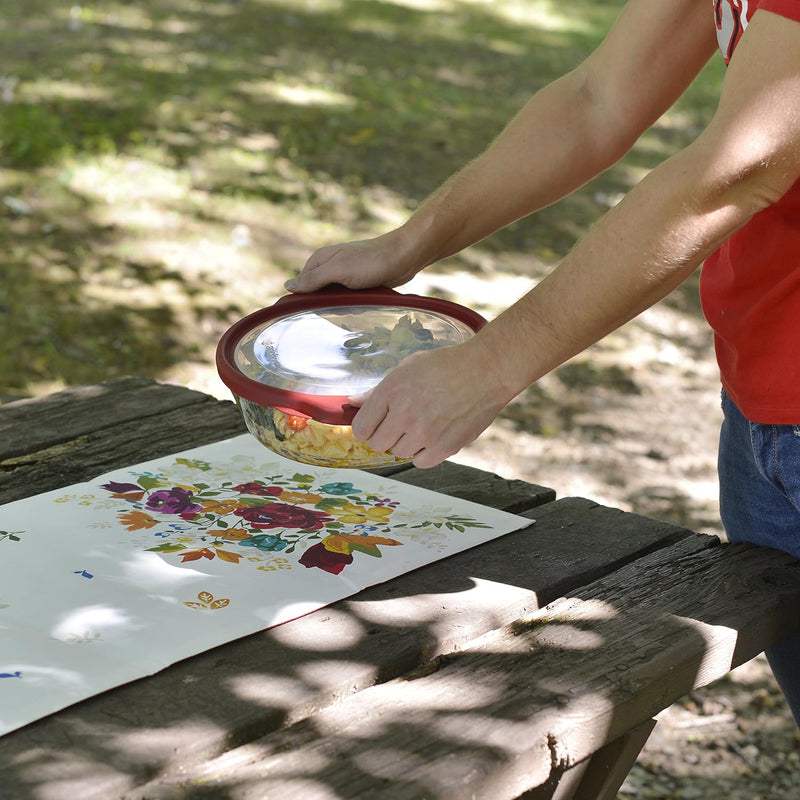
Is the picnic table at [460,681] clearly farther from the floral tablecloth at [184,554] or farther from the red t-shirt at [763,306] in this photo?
the red t-shirt at [763,306]

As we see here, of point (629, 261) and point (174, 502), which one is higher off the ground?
point (629, 261)

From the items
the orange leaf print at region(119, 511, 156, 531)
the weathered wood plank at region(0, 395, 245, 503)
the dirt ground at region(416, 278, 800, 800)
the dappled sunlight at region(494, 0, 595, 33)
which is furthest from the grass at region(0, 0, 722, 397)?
the orange leaf print at region(119, 511, 156, 531)

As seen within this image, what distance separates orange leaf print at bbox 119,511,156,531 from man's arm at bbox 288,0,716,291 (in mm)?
411

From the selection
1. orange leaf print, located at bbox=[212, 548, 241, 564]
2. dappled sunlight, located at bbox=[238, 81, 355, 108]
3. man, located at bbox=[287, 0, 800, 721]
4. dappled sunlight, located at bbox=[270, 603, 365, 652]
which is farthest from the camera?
dappled sunlight, located at bbox=[238, 81, 355, 108]

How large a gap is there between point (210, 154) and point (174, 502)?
4.04m

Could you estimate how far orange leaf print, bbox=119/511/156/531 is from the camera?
1719mm

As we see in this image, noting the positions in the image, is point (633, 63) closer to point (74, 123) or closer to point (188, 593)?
point (188, 593)

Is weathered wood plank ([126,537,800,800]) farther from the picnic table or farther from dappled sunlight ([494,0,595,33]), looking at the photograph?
dappled sunlight ([494,0,595,33])

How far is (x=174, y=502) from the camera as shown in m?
1.81

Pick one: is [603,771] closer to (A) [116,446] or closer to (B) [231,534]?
(B) [231,534]

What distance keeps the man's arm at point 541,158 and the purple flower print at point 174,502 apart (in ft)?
1.18

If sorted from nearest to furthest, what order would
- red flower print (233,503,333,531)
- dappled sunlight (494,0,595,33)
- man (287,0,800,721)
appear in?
1. man (287,0,800,721)
2. red flower print (233,503,333,531)
3. dappled sunlight (494,0,595,33)

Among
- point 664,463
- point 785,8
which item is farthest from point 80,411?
point 664,463

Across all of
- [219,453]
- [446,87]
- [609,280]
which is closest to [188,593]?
[219,453]
